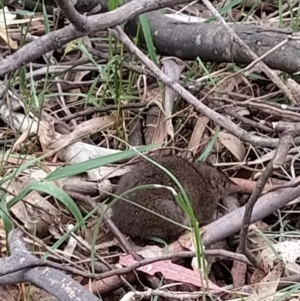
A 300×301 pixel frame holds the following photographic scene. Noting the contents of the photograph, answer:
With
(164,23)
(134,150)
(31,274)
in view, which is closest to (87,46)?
(164,23)

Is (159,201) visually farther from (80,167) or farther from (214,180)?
(80,167)

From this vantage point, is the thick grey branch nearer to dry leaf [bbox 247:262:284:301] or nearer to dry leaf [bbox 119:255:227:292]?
dry leaf [bbox 119:255:227:292]

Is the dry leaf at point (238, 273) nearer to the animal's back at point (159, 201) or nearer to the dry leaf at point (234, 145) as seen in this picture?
the animal's back at point (159, 201)

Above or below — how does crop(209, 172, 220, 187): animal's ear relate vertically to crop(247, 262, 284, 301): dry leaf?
below

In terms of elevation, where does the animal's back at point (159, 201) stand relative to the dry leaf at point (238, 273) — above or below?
above

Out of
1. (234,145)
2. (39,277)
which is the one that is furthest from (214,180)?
(39,277)

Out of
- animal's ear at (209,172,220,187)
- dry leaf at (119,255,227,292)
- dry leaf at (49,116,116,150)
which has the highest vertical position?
dry leaf at (49,116,116,150)

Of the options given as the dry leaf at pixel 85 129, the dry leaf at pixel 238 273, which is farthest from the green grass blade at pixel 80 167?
the dry leaf at pixel 85 129

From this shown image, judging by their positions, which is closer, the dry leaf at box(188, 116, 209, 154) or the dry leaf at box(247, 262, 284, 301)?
the dry leaf at box(247, 262, 284, 301)

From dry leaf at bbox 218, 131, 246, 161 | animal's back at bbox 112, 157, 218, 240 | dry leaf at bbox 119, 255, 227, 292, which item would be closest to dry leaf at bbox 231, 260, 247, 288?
dry leaf at bbox 119, 255, 227, 292

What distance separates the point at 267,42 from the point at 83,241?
0.95 meters

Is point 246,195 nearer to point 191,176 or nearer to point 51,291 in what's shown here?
point 191,176

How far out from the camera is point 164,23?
314 cm

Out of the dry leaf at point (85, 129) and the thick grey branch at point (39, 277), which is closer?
the thick grey branch at point (39, 277)
